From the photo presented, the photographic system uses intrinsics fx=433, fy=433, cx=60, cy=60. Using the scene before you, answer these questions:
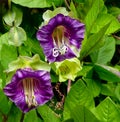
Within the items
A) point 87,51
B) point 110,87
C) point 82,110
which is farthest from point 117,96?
point 82,110

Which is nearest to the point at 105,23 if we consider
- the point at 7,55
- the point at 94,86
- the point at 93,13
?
the point at 93,13

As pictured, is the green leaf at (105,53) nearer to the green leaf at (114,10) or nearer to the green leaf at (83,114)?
the green leaf at (114,10)

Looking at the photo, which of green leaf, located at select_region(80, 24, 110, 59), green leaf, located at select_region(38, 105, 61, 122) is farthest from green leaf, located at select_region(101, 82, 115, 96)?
green leaf, located at select_region(38, 105, 61, 122)

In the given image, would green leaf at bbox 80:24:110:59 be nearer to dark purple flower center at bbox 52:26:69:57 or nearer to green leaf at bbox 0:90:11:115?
dark purple flower center at bbox 52:26:69:57

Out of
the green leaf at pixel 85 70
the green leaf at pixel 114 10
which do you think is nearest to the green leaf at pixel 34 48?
the green leaf at pixel 85 70

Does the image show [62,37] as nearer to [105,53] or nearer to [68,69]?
[68,69]

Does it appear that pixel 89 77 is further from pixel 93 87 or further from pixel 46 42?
pixel 46 42

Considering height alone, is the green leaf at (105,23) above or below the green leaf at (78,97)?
above
